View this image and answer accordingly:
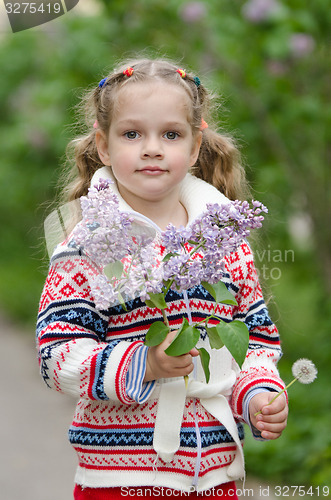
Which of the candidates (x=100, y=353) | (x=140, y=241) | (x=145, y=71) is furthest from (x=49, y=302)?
(x=145, y=71)

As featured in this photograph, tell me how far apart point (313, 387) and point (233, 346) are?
282cm

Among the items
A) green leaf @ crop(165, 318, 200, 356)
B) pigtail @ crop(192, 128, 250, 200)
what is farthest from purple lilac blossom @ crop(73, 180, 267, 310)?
pigtail @ crop(192, 128, 250, 200)

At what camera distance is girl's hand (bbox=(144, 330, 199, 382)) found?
1.72 m

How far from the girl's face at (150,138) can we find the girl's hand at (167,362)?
42 cm

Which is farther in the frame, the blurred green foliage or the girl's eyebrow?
the blurred green foliage

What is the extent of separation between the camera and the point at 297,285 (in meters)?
6.49

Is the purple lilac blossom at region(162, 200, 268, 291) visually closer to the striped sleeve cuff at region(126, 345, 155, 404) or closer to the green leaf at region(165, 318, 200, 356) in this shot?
the green leaf at region(165, 318, 200, 356)

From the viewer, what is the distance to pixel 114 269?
5.25 feet

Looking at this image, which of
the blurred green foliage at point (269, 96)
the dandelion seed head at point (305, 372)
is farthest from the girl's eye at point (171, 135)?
the blurred green foliage at point (269, 96)

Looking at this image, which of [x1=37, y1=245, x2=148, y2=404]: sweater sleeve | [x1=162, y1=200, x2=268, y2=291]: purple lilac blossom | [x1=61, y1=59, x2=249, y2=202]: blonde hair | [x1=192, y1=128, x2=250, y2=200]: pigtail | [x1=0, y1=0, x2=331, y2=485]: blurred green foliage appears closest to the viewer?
[x1=162, y1=200, x2=268, y2=291]: purple lilac blossom

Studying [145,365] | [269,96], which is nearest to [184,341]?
[145,365]

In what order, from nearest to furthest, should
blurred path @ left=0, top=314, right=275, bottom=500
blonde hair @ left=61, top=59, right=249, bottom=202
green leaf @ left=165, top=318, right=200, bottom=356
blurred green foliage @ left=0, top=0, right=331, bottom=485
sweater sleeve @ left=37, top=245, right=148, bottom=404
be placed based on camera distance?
green leaf @ left=165, top=318, right=200, bottom=356
sweater sleeve @ left=37, top=245, right=148, bottom=404
blonde hair @ left=61, top=59, right=249, bottom=202
blurred path @ left=0, top=314, right=275, bottom=500
blurred green foliage @ left=0, top=0, right=331, bottom=485

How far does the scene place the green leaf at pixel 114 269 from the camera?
→ 1.60 m

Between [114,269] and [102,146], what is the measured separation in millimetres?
554
